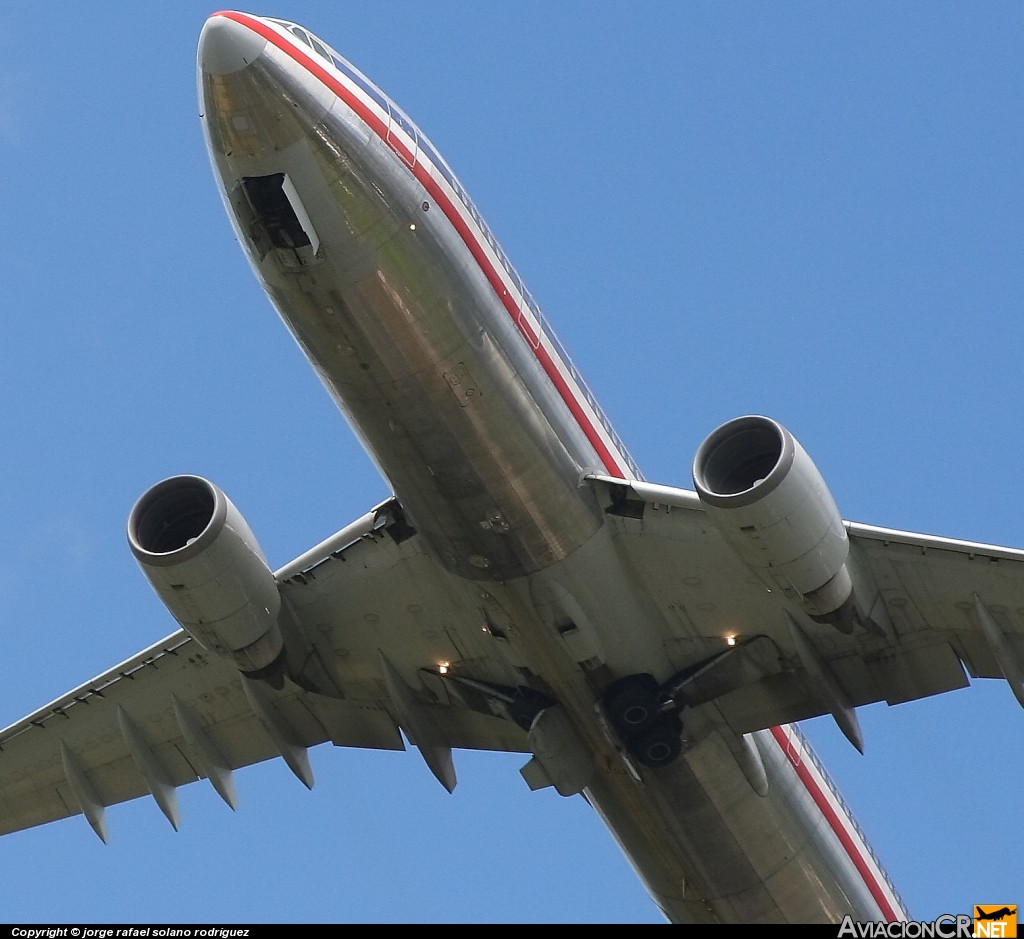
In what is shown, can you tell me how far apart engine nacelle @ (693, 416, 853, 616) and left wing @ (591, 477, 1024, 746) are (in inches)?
13.8

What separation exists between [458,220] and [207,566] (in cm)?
518

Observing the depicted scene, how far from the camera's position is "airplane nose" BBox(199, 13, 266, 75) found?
726 inches

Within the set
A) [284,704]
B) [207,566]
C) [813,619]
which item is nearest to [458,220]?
[207,566]

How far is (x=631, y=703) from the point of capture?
22188 millimetres

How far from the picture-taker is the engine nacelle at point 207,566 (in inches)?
838

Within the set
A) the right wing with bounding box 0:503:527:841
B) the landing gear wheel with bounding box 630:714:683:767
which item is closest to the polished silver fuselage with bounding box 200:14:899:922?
the landing gear wheel with bounding box 630:714:683:767

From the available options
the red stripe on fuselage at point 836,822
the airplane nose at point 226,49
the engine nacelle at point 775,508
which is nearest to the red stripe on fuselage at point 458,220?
the airplane nose at point 226,49

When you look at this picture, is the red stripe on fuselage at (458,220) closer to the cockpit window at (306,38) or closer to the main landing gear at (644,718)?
the cockpit window at (306,38)

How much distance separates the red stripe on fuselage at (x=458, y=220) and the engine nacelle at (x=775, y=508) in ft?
6.89

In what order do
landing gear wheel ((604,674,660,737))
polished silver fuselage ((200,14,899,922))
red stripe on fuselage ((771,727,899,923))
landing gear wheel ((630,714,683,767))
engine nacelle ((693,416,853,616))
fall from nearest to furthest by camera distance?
polished silver fuselage ((200,14,899,922)) → engine nacelle ((693,416,853,616)) → landing gear wheel ((604,674,660,737)) → landing gear wheel ((630,714,683,767)) → red stripe on fuselage ((771,727,899,923))

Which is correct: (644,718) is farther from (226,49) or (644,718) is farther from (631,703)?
(226,49)

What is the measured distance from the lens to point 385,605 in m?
23.0

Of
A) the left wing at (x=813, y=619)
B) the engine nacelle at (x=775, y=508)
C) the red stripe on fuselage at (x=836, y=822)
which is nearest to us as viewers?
the engine nacelle at (x=775, y=508)

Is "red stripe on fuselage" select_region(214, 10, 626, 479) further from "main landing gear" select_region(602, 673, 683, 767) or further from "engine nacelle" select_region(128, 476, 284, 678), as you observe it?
"engine nacelle" select_region(128, 476, 284, 678)
